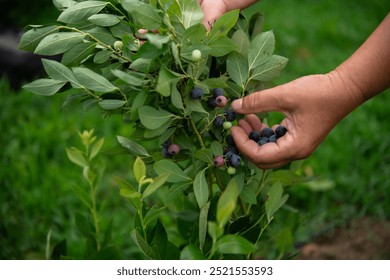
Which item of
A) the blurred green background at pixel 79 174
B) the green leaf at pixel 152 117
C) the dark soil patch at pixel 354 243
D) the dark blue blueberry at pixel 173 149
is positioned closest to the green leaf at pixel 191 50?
the green leaf at pixel 152 117

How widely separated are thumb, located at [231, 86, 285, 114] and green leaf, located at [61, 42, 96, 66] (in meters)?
0.31

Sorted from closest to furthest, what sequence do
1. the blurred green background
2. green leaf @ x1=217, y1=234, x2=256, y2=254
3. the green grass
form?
green leaf @ x1=217, y1=234, x2=256, y2=254
the blurred green background
the green grass

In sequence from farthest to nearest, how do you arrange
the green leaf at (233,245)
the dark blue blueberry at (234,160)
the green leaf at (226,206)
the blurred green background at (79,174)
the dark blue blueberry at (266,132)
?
the blurred green background at (79,174)
the dark blue blueberry at (266,132)
the dark blue blueberry at (234,160)
the green leaf at (233,245)
the green leaf at (226,206)

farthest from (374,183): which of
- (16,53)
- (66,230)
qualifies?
(16,53)

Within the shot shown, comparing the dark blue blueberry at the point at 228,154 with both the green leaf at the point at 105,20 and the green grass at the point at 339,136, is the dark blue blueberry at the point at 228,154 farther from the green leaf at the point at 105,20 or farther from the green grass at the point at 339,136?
the green grass at the point at 339,136

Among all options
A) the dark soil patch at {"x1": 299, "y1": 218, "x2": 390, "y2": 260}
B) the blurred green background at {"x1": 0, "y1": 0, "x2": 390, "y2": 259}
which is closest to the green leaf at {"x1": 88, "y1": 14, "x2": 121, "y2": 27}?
the blurred green background at {"x1": 0, "y1": 0, "x2": 390, "y2": 259}

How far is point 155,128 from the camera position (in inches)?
40.1

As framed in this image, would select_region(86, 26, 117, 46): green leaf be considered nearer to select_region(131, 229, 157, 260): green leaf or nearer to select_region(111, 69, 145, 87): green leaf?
select_region(111, 69, 145, 87): green leaf

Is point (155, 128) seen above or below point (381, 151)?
above

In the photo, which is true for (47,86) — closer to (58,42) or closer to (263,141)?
(58,42)

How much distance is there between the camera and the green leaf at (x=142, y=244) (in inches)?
42.0

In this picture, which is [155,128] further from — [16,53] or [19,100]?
[16,53]

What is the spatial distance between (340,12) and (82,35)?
10.5ft

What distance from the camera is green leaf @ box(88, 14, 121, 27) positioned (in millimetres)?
1061
